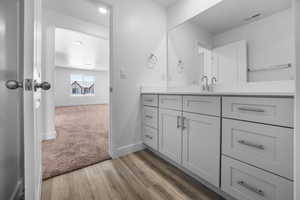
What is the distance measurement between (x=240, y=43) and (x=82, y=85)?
953 centimetres

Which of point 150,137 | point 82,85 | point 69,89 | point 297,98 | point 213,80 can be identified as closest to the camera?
point 297,98

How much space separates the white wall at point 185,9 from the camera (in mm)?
1708

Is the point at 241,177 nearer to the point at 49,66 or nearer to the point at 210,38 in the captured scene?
the point at 210,38

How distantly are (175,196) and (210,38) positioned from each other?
176 centimetres

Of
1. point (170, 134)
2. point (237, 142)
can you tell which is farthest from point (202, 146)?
point (170, 134)

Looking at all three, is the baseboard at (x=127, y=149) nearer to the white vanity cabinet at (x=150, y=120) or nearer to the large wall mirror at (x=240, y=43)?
the white vanity cabinet at (x=150, y=120)

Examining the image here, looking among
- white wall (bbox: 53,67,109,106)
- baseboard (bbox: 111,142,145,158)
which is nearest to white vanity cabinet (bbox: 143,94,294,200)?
baseboard (bbox: 111,142,145,158)

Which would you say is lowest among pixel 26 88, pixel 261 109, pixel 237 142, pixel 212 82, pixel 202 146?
pixel 202 146

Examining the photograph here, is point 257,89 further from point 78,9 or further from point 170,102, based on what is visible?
point 78,9

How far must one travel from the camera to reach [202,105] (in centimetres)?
116

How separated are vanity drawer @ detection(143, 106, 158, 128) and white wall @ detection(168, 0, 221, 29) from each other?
1.45m

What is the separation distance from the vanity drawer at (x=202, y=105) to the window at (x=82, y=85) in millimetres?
9136

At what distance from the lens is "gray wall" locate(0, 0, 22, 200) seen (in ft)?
2.55

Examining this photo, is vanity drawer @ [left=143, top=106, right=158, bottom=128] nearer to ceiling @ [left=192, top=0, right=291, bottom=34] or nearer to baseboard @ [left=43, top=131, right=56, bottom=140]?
ceiling @ [left=192, top=0, right=291, bottom=34]
